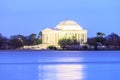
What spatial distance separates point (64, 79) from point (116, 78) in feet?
13.6

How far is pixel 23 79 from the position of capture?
136 ft

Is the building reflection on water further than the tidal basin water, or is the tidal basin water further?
the tidal basin water

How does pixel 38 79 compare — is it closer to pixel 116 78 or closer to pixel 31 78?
pixel 31 78

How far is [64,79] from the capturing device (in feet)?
134

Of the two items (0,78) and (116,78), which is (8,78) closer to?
(0,78)

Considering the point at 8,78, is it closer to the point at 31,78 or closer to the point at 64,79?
A: the point at 31,78

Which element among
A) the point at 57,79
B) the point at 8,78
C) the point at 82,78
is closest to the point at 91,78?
the point at 82,78

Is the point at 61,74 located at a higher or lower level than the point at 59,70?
lower

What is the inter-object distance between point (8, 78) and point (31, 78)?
180 centimetres

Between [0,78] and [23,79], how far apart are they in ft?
6.87

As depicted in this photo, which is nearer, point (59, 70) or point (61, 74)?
point (61, 74)

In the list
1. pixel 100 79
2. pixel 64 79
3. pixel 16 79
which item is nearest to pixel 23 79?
pixel 16 79

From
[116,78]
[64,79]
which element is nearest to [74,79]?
[64,79]

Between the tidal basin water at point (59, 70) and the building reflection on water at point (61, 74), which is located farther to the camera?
the tidal basin water at point (59, 70)
